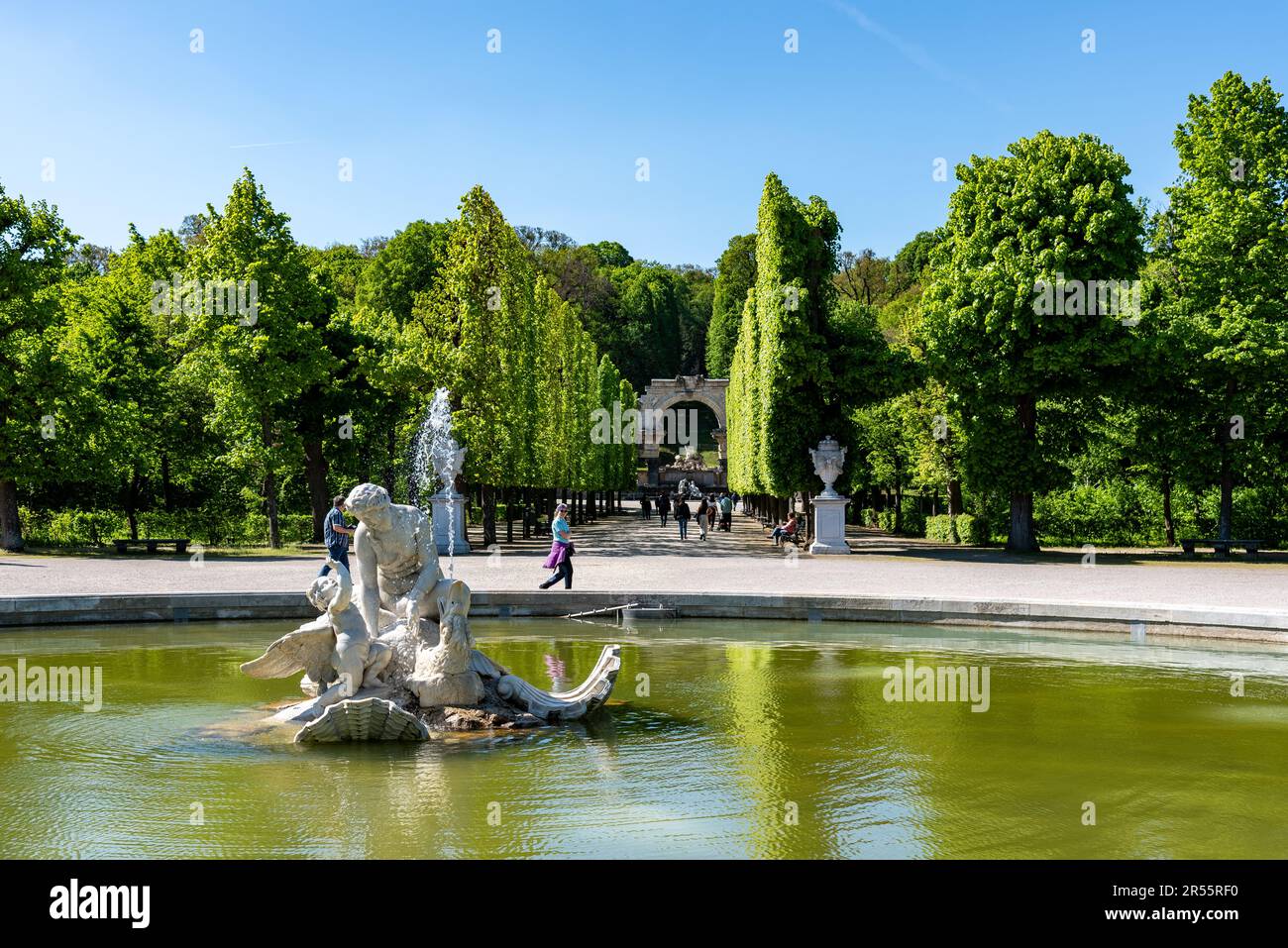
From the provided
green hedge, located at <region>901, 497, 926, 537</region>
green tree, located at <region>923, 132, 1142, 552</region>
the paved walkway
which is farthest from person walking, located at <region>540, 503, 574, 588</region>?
green hedge, located at <region>901, 497, 926, 537</region>

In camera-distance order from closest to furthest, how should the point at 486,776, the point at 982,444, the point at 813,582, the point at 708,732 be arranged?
the point at 486,776 → the point at 708,732 → the point at 813,582 → the point at 982,444

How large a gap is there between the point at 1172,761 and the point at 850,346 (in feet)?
85.6

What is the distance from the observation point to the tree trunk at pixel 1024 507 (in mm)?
30922

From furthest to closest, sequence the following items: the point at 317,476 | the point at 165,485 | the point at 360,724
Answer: the point at 165,485 → the point at 317,476 → the point at 360,724

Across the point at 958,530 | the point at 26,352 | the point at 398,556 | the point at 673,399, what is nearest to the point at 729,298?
the point at 673,399

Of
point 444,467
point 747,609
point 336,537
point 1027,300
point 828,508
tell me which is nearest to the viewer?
point 336,537

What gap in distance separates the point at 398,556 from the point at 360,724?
1.57 m

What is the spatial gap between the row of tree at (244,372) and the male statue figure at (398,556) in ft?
76.3

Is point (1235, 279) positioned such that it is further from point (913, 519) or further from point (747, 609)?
point (747, 609)

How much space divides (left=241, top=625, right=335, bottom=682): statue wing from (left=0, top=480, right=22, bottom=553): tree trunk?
24270mm

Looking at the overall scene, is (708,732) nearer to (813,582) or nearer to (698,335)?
(813,582)

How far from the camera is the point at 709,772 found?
7742 millimetres

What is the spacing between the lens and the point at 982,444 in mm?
30516

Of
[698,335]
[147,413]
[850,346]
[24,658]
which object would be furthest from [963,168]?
[698,335]
